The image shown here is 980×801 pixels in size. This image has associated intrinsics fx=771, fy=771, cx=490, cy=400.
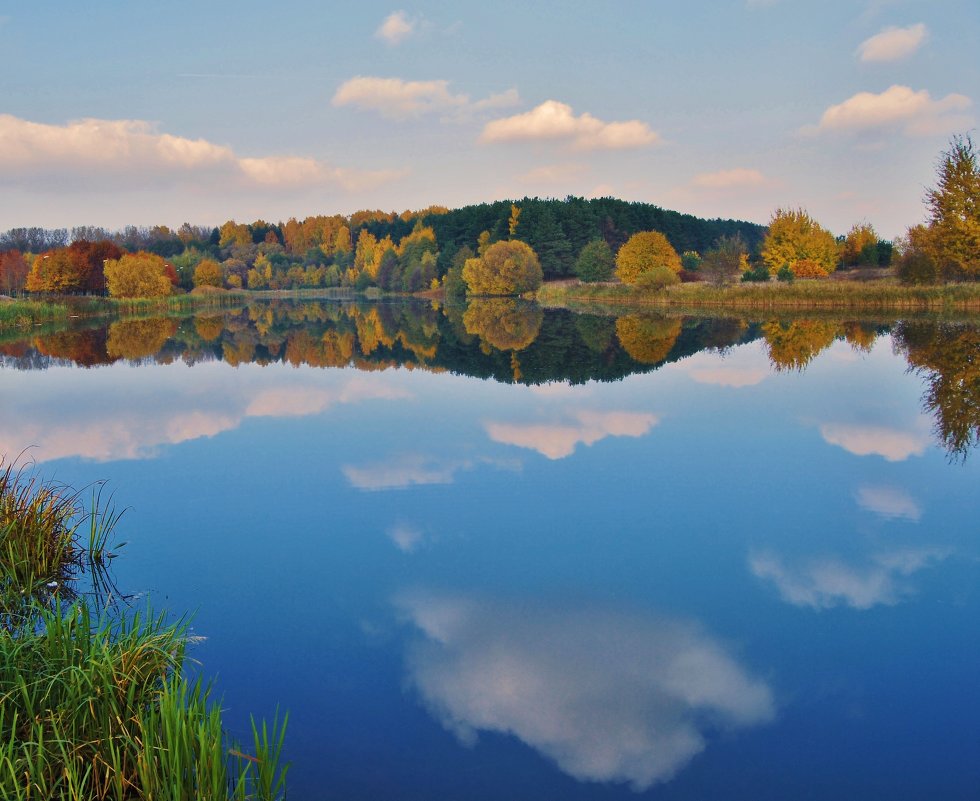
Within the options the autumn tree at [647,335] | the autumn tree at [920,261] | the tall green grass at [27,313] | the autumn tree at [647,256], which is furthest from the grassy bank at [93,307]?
the autumn tree at [920,261]

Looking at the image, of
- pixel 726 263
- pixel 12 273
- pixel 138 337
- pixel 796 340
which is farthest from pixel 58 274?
pixel 796 340

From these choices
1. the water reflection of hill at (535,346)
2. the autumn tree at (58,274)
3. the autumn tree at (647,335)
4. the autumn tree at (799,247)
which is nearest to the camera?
the water reflection of hill at (535,346)

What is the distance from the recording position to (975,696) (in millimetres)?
4023

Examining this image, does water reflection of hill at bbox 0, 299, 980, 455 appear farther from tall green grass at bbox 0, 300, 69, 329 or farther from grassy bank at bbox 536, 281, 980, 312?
grassy bank at bbox 536, 281, 980, 312

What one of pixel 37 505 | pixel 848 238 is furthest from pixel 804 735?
pixel 848 238

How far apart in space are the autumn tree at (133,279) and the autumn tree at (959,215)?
154 feet

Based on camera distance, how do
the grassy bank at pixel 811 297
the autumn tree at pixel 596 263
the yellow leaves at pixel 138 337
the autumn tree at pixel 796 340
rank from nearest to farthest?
1. the autumn tree at pixel 796 340
2. the yellow leaves at pixel 138 337
3. the grassy bank at pixel 811 297
4. the autumn tree at pixel 596 263

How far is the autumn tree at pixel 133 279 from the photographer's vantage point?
51.6 metres

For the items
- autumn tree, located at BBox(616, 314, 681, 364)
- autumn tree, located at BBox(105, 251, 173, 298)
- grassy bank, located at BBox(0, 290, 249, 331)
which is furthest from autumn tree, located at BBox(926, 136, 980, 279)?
autumn tree, located at BBox(105, 251, 173, 298)

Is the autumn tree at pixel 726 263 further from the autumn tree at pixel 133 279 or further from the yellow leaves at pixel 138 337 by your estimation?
the autumn tree at pixel 133 279

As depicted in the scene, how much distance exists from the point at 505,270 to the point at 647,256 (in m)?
14.8

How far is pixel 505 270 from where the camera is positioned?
60.5 meters

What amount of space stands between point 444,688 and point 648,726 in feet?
3.63

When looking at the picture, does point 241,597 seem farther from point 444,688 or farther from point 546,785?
point 546,785
